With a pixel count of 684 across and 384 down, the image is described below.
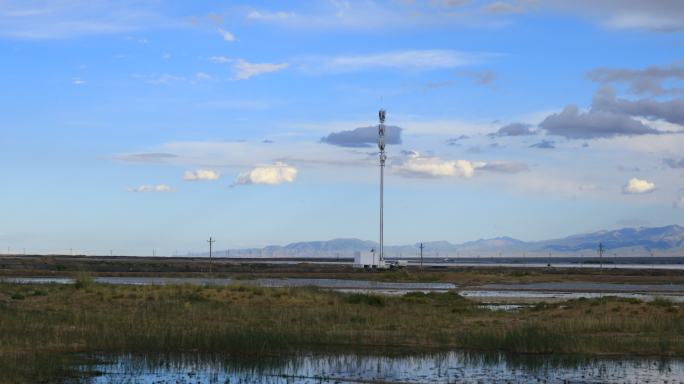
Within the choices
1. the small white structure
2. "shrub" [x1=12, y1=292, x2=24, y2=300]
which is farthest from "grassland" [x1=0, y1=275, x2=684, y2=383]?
the small white structure

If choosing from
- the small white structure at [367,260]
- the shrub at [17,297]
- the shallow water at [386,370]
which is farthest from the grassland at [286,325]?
the small white structure at [367,260]

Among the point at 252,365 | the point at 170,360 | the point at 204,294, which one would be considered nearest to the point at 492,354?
the point at 252,365

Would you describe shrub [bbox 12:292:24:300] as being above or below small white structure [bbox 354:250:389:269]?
below

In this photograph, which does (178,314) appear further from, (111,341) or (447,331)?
→ (447,331)

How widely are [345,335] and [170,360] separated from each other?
8.55 metres

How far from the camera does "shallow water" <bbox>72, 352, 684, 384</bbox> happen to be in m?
24.2

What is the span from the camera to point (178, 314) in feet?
135

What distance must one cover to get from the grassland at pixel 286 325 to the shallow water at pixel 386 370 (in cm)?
185

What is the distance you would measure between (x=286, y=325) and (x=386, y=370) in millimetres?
11526

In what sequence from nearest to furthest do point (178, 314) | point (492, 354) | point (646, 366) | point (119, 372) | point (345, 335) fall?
point (119, 372), point (646, 366), point (492, 354), point (345, 335), point (178, 314)

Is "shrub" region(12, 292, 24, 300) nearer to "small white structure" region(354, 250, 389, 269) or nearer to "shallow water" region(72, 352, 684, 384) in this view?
"shallow water" region(72, 352, 684, 384)

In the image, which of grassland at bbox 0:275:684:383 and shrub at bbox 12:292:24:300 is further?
shrub at bbox 12:292:24:300

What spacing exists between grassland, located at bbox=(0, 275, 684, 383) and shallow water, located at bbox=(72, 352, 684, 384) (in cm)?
185

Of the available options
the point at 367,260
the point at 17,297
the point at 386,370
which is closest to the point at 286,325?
the point at 386,370
